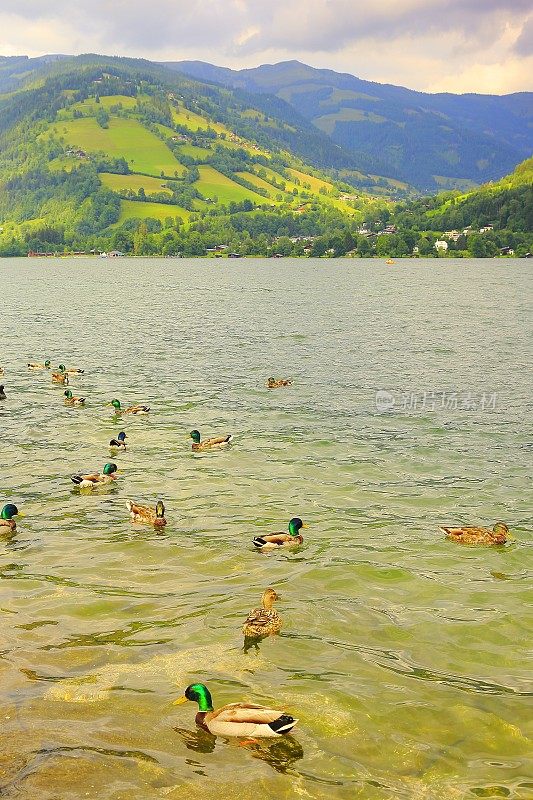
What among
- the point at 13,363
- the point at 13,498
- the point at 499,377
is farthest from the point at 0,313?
the point at 13,498

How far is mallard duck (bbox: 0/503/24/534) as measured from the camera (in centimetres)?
2197

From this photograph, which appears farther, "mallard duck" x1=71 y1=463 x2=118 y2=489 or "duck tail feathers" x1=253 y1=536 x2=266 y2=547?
"mallard duck" x1=71 y1=463 x2=118 y2=489

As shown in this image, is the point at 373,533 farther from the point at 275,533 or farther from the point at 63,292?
the point at 63,292

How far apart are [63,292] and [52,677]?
460 ft

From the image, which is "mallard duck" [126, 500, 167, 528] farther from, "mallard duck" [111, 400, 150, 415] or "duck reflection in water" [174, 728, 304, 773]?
"mallard duck" [111, 400, 150, 415]

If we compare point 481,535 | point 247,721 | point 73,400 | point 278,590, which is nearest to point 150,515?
point 278,590

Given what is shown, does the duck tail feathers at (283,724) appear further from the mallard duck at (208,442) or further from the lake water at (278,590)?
the mallard duck at (208,442)

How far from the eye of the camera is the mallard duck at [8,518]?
22.0 meters

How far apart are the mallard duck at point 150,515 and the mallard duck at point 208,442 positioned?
27.6 feet

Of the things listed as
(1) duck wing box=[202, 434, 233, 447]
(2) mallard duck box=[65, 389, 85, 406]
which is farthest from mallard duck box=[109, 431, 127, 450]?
(2) mallard duck box=[65, 389, 85, 406]

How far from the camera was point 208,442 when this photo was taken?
3169cm

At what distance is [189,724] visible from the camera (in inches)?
495

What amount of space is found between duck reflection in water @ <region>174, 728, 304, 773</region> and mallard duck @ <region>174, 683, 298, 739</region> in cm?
12

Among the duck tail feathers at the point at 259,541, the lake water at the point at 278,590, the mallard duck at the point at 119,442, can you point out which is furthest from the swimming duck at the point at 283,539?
the mallard duck at the point at 119,442
